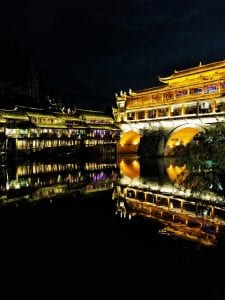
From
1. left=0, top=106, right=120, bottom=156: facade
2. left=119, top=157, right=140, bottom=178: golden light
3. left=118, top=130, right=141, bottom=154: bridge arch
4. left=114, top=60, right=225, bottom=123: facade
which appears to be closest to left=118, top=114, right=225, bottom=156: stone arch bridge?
left=114, top=60, right=225, bottom=123: facade

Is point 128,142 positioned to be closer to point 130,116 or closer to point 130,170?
point 130,116

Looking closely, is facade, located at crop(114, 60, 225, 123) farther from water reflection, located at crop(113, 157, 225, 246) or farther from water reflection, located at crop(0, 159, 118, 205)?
water reflection, located at crop(0, 159, 118, 205)

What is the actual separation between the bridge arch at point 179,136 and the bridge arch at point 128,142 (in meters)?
8.70

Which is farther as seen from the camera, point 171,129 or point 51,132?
point 51,132

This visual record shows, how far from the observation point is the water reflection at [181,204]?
27.0 ft

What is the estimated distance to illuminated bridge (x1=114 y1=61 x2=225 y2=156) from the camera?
111 ft

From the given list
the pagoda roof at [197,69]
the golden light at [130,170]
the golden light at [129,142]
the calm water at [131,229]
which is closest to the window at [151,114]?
the pagoda roof at [197,69]

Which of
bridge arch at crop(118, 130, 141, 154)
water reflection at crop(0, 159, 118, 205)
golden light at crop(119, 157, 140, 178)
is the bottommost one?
water reflection at crop(0, 159, 118, 205)

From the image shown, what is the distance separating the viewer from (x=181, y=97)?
1480 inches

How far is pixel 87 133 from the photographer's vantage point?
49.4m

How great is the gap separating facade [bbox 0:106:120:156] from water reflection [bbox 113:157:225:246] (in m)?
22.6

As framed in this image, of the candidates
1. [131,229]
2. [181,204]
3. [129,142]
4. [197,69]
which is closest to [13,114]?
[129,142]

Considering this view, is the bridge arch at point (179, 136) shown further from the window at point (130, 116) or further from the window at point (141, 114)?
the window at point (130, 116)

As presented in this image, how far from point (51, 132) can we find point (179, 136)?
17.7 m
